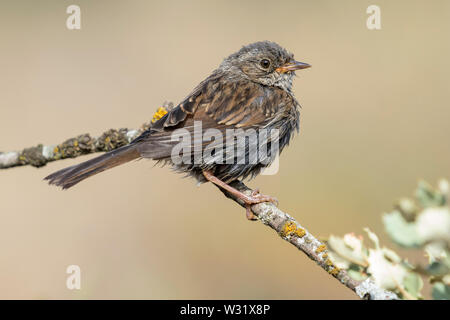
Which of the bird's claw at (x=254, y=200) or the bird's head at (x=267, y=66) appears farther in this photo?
the bird's head at (x=267, y=66)

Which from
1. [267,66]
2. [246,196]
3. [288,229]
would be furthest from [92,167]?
[267,66]

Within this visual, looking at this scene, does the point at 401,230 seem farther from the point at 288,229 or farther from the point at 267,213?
the point at 267,213

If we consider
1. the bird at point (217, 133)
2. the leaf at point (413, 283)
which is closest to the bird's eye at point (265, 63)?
the bird at point (217, 133)

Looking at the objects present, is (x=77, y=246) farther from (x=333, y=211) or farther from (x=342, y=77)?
(x=342, y=77)

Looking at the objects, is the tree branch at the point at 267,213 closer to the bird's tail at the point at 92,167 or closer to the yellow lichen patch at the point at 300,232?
the yellow lichen patch at the point at 300,232

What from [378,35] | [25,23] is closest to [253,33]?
[378,35]

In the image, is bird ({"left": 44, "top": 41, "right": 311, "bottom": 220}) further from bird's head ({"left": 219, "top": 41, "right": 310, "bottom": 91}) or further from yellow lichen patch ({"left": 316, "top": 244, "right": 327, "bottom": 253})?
yellow lichen patch ({"left": 316, "top": 244, "right": 327, "bottom": 253})

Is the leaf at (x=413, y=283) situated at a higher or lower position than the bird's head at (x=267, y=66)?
lower

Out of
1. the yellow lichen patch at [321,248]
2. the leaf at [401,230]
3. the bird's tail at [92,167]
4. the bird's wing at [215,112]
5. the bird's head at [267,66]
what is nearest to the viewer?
the leaf at [401,230]
